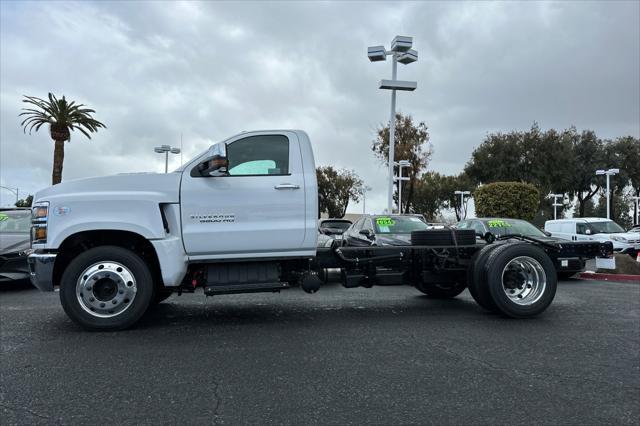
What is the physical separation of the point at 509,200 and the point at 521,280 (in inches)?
1146

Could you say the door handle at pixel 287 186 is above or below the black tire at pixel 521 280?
above

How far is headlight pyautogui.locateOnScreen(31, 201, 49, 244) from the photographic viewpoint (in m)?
5.64

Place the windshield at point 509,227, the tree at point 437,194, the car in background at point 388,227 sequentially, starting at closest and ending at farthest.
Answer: the car in background at point 388,227 → the windshield at point 509,227 → the tree at point 437,194

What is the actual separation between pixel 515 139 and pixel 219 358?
44.4 meters

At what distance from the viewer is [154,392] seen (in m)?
3.81

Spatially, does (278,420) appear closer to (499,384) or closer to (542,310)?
(499,384)

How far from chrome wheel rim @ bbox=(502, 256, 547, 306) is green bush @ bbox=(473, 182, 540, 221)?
2887cm

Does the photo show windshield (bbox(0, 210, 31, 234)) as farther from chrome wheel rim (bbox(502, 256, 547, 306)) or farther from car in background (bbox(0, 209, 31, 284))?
chrome wheel rim (bbox(502, 256, 547, 306))

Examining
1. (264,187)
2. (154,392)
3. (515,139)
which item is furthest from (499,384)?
(515,139)

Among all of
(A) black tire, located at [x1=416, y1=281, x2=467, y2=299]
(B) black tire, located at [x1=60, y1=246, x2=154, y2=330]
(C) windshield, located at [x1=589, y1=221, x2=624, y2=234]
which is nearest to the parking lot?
(B) black tire, located at [x1=60, y1=246, x2=154, y2=330]

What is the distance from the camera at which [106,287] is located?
5.71m

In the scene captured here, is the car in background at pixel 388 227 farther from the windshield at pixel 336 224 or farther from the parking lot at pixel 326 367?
the windshield at pixel 336 224

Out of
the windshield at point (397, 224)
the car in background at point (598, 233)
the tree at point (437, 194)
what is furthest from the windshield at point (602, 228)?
the tree at point (437, 194)

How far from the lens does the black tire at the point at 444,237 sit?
23.5ft
